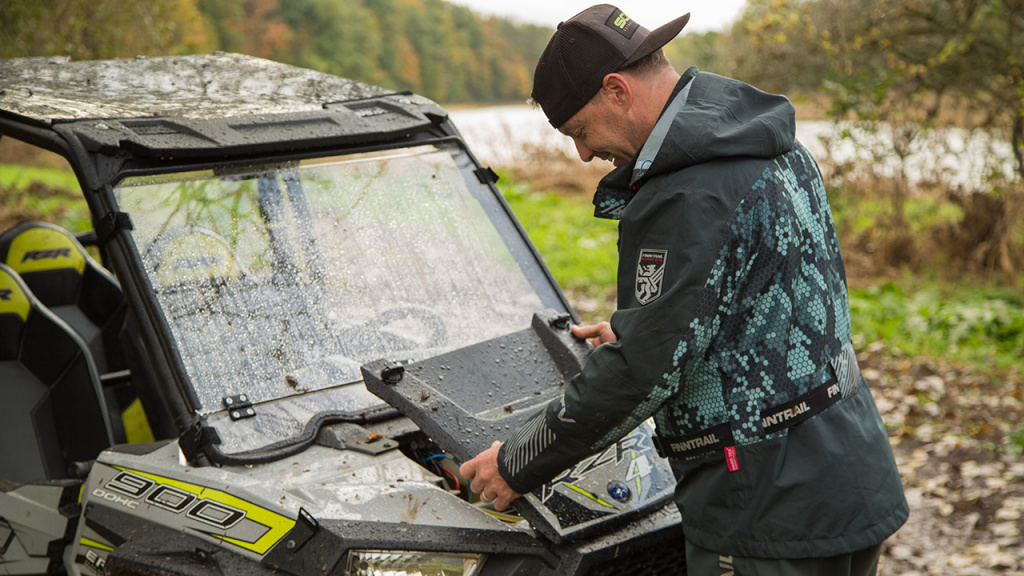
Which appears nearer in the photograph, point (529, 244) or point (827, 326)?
point (827, 326)

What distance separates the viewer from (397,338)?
2.86 meters

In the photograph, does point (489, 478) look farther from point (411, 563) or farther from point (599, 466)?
point (599, 466)

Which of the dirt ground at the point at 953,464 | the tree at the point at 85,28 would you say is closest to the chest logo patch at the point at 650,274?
the dirt ground at the point at 953,464

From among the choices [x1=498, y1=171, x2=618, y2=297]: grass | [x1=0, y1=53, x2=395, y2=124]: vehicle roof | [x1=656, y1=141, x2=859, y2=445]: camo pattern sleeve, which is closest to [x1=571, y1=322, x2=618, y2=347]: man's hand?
[x1=656, y1=141, x2=859, y2=445]: camo pattern sleeve

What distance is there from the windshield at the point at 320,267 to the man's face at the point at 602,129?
1033 mm

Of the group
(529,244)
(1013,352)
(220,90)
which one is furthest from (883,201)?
(220,90)

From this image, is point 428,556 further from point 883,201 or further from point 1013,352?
point 883,201

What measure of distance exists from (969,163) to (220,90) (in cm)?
691

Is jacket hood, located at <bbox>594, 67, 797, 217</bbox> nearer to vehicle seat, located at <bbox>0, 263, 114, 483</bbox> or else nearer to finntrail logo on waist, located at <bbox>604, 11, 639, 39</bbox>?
finntrail logo on waist, located at <bbox>604, 11, 639, 39</bbox>

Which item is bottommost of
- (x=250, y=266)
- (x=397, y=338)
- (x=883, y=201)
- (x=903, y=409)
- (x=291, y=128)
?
(x=903, y=409)

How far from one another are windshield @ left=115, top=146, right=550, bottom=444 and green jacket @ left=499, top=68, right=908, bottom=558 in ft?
3.25

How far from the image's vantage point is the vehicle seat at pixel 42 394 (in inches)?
142

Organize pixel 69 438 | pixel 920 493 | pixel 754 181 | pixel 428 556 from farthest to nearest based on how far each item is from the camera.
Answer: pixel 920 493
pixel 69 438
pixel 428 556
pixel 754 181

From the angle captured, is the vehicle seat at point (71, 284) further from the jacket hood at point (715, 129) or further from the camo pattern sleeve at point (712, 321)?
the jacket hood at point (715, 129)
